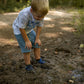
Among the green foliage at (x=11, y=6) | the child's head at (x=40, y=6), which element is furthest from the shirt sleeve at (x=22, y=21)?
the green foliage at (x=11, y=6)

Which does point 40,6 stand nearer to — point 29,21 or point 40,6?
Result: point 40,6

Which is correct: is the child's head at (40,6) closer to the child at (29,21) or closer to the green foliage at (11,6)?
the child at (29,21)

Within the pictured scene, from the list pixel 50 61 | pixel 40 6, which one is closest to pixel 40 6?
pixel 40 6

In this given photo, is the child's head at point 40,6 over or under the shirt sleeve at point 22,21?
over

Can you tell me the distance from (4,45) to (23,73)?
1388mm

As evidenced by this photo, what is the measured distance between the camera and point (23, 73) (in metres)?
2.35

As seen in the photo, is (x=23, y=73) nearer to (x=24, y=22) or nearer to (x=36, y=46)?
(x=36, y=46)

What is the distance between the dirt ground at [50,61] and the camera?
2.21m

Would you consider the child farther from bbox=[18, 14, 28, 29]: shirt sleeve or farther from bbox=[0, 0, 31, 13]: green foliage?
bbox=[0, 0, 31, 13]: green foliage

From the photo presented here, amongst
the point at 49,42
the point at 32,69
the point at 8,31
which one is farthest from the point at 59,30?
the point at 32,69

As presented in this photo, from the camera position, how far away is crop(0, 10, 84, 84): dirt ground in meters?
2.21

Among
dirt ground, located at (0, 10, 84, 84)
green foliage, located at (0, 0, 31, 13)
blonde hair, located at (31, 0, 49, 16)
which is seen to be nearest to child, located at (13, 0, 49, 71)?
blonde hair, located at (31, 0, 49, 16)

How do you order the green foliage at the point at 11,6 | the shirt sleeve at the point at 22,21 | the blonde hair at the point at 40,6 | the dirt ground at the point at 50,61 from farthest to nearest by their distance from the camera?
the green foliage at the point at 11,6 → the dirt ground at the point at 50,61 → the shirt sleeve at the point at 22,21 → the blonde hair at the point at 40,6

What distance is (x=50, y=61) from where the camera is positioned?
278 cm
